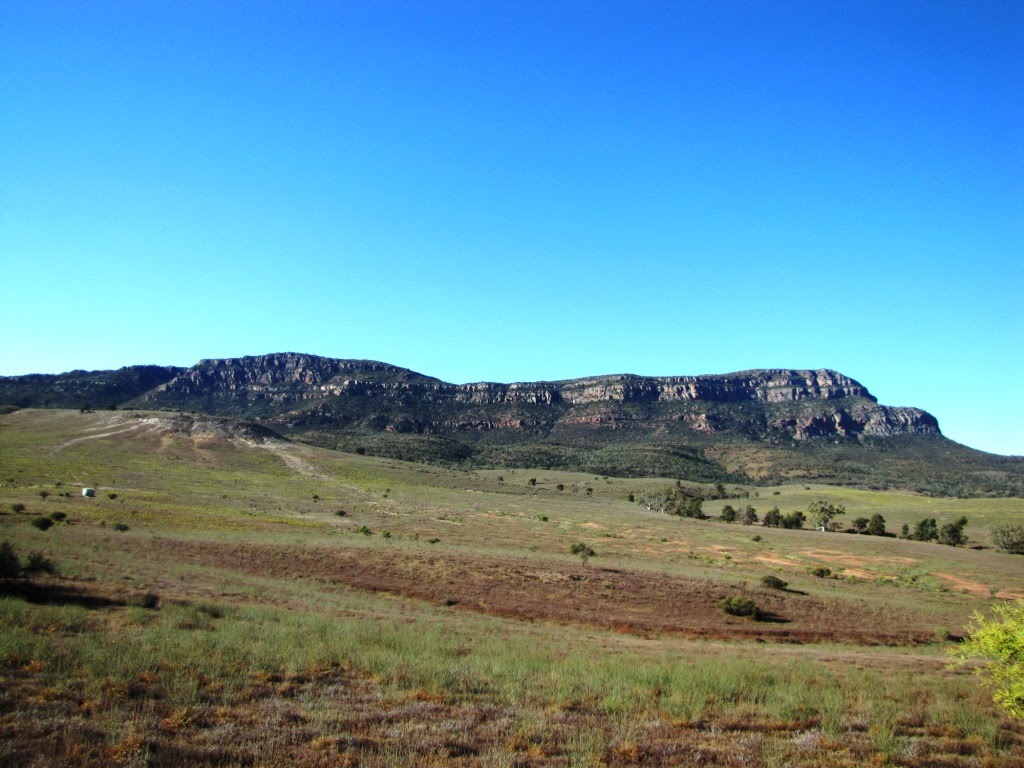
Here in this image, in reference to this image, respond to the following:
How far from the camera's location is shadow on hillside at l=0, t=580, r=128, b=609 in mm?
14896

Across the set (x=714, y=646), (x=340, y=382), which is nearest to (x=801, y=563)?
(x=714, y=646)

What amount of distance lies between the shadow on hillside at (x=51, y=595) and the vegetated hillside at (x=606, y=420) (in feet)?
343

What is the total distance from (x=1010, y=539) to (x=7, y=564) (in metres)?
75.9

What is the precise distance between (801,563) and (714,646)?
30.1 metres

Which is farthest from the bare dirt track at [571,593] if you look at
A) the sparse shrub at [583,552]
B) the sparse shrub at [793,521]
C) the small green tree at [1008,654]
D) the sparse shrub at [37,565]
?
the sparse shrub at [793,521]

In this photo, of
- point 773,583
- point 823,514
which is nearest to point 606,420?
point 823,514

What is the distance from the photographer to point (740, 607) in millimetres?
26344

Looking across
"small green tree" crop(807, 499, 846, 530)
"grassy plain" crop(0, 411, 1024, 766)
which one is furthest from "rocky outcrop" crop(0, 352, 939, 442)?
"grassy plain" crop(0, 411, 1024, 766)

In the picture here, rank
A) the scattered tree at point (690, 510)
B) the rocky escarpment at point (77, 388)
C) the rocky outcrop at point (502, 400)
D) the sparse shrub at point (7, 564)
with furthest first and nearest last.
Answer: the rocky outcrop at point (502, 400)
the rocky escarpment at point (77, 388)
the scattered tree at point (690, 510)
the sparse shrub at point (7, 564)

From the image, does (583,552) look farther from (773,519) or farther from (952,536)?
(773,519)

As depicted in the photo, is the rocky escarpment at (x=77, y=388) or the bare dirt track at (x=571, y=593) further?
the rocky escarpment at (x=77, y=388)

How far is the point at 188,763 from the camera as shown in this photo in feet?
21.9

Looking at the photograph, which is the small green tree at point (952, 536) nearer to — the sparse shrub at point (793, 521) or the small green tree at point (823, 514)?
the small green tree at point (823, 514)

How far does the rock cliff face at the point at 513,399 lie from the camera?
540 feet
